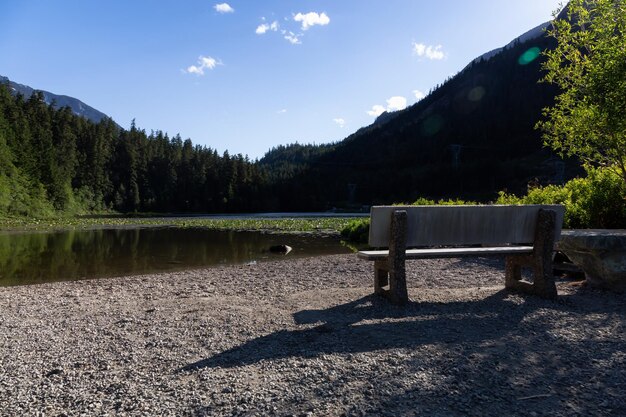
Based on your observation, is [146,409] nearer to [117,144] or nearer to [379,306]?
[379,306]

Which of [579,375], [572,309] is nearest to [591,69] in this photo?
[572,309]

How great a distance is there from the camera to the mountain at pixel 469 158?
480 ft

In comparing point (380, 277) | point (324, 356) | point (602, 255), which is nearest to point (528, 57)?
point (602, 255)

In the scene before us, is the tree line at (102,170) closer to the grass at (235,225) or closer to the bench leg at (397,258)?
the grass at (235,225)

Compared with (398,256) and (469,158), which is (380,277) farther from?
(469,158)

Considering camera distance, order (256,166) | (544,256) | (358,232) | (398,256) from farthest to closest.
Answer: (256,166) < (358,232) < (544,256) < (398,256)

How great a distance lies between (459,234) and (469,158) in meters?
168

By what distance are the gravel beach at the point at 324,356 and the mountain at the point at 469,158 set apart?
438 ft

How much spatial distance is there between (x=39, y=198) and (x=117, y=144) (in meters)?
54.2

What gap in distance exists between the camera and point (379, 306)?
755cm

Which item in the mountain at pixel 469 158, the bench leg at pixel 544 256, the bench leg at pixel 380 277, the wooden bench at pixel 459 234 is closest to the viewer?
the wooden bench at pixel 459 234

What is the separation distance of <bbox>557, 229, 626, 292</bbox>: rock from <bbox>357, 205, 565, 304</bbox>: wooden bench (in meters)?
0.86

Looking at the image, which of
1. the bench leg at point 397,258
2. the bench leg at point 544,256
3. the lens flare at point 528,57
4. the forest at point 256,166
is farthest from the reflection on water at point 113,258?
the lens flare at point 528,57

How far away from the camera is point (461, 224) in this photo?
768 centimetres
